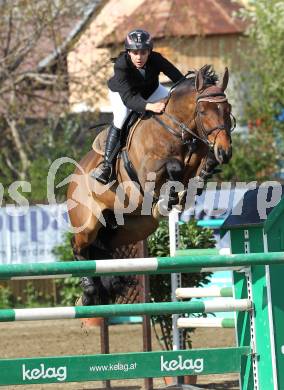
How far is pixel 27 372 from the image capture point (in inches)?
201

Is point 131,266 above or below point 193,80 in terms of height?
below

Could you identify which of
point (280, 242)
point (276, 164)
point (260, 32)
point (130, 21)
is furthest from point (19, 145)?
point (280, 242)

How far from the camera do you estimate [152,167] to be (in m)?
7.29

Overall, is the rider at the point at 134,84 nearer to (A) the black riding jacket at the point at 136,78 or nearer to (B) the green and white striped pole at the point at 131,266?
(A) the black riding jacket at the point at 136,78

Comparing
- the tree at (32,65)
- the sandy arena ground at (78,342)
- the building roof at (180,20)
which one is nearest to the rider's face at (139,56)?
the sandy arena ground at (78,342)

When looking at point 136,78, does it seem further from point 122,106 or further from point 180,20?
point 180,20

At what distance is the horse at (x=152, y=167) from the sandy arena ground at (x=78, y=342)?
1.15 meters

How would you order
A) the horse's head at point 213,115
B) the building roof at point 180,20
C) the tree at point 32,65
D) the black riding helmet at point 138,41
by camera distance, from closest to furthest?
1. the horse's head at point 213,115
2. the black riding helmet at point 138,41
3. the tree at point 32,65
4. the building roof at point 180,20

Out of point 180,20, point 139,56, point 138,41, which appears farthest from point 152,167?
point 180,20

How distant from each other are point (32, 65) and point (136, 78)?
44.5ft

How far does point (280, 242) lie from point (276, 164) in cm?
1740

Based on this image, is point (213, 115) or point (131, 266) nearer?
point (131, 266)

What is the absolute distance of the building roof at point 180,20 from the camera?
842 inches

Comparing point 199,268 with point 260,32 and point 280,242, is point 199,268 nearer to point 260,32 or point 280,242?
point 280,242
